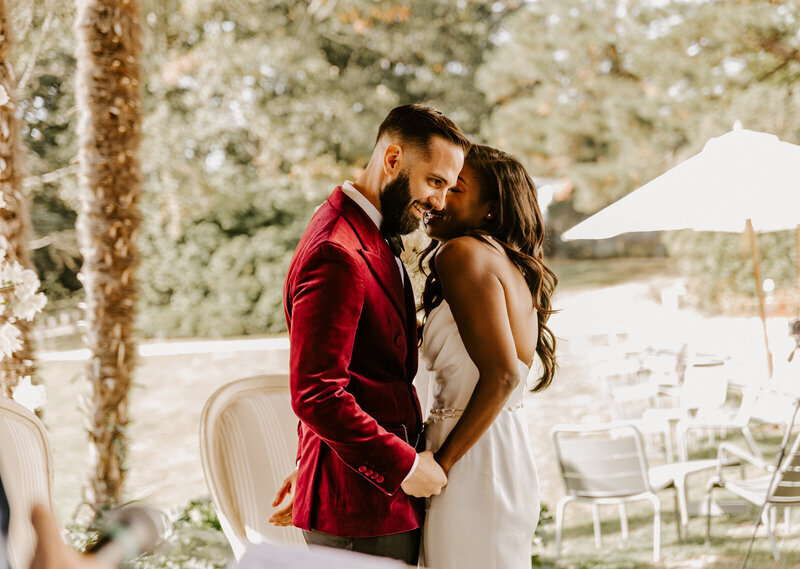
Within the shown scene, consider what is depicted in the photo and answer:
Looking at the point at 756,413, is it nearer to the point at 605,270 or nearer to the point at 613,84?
the point at 613,84

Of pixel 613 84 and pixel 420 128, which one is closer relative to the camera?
pixel 420 128

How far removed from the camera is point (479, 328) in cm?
154

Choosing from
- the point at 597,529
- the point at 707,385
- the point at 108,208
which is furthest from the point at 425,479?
the point at 707,385

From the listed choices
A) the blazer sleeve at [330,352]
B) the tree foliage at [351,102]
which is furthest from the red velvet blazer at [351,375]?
the tree foliage at [351,102]

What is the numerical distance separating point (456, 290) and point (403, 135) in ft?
1.05

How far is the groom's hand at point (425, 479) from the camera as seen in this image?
151cm

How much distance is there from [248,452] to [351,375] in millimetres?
891

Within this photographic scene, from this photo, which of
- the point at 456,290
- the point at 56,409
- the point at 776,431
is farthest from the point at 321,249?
the point at 56,409

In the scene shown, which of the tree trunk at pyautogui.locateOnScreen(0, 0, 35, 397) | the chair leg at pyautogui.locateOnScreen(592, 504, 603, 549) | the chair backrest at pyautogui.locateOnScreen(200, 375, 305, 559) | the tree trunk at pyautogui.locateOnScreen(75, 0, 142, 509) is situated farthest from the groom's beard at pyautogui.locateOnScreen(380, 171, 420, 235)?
the chair leg at pyautogui.locateOnScreen(592, 504, 603, 549)

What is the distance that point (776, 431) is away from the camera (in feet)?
Result: 20.9

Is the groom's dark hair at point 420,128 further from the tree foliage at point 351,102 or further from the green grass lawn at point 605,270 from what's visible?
the green grass lawn at point 605,270

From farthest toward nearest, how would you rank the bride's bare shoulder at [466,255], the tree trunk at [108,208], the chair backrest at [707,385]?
the chair backrest at [707,385], the tree trunk at [108,208], the bride's bare shoulder at [466,255]

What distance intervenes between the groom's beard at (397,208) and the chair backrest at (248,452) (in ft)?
2.98

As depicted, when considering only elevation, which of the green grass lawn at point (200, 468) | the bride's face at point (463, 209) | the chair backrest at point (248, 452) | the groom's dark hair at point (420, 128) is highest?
the groom's dark hair at point (420, 128)
